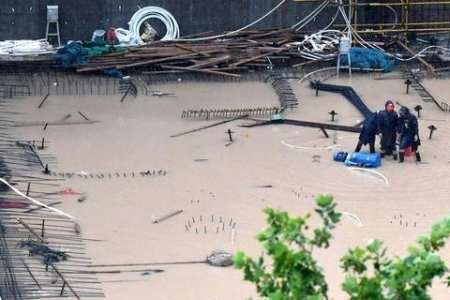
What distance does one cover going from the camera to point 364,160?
44.7 ft

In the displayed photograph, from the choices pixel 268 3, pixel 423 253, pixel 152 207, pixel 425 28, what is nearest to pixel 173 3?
pixel 268 3

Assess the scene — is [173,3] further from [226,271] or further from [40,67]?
[226,271]

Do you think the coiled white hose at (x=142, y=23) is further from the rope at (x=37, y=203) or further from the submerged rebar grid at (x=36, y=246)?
the rope at (x=37, y=203)

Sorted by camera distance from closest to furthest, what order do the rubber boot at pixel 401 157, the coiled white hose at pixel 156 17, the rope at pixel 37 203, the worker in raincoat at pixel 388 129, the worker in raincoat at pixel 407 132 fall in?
the rope at pixel 37 203, the worker in raincoat at pixel 407 132, the worker in raincoat at pixel 388 129, the rubber boot at pixel 401 157, the coiled white hose at pixel 156 17

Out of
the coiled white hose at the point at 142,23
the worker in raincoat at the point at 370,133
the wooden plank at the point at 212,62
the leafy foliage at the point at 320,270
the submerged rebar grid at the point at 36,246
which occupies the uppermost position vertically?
the leafy foliage at the point at 320,270

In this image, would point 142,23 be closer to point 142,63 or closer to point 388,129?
point 142,63

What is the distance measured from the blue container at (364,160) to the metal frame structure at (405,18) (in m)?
7.36

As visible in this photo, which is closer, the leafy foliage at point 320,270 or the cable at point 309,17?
the leafy foliage at point 320,270

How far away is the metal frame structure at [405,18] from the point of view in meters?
20.8

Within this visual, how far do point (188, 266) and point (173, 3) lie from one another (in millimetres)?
11152

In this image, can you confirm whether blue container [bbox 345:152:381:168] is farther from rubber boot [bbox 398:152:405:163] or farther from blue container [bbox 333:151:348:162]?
rubber boot [bbox 398:152:405:163]

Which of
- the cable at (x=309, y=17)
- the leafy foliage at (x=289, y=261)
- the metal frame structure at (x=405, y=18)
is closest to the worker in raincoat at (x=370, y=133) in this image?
the metal frame structure at (x=405, y=18)

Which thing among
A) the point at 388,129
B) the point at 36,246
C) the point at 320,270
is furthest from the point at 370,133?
the point at 320,270

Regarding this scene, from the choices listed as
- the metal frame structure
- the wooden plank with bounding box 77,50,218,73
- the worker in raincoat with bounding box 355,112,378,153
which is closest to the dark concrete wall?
the metal frame structure
